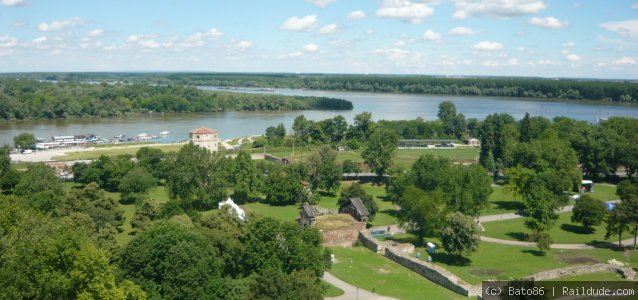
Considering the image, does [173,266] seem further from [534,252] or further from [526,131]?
[526,131]

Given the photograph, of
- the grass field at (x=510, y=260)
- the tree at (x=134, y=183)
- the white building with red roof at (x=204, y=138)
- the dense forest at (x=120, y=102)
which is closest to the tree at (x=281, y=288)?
the grass field at (x=510, y=260)

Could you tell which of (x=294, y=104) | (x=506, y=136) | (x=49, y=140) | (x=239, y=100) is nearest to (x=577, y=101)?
(x=294, y=104)

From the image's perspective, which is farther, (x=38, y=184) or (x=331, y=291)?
(x=38, y=184)

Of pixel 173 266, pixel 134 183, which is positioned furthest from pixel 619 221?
pixel 134 183

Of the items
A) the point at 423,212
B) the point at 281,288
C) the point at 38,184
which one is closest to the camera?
the point at 281,288

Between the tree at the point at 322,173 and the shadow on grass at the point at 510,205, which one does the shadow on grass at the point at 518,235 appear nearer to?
the shadow on grass at the point at 510,205

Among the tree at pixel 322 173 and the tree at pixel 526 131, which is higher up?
the tree at pixel 526 131

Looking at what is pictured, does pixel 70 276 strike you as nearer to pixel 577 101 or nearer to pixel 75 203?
pixel 75 203

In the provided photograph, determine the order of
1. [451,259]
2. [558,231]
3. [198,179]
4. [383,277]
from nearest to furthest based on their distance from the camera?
[383,277]
[451,259]
[558,231]
[198,179]
